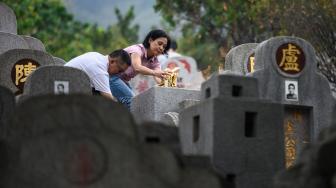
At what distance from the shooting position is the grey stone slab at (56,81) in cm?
970

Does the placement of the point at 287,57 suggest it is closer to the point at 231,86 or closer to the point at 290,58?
the point at 290,58

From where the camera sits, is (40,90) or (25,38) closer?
(40,90)

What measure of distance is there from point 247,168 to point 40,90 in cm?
324

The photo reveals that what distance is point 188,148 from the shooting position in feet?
27.0

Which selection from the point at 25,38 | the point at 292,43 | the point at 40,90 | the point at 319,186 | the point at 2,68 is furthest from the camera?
the point at 25,38

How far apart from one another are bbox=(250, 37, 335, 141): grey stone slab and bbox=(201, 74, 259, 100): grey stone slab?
2.27m

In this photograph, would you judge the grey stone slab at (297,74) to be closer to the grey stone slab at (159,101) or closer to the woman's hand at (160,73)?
the woman's hand at (160,73)

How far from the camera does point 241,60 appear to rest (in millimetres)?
13875

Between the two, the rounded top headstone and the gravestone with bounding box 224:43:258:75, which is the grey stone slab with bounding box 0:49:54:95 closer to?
the gravestone with bounding box 224:43:258:75

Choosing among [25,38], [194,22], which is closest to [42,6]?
[194,22]

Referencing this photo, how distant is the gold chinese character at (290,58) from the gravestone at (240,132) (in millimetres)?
2508

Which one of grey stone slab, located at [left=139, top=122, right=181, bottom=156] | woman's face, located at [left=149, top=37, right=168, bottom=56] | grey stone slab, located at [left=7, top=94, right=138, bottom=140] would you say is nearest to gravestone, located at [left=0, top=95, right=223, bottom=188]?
grey stone slab, located at [left=7, top=94, right=138, bottom=140]

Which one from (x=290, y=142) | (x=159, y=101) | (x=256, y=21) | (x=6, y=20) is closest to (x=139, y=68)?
(x=159, y=101)

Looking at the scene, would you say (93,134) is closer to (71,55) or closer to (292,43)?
(292,43)
